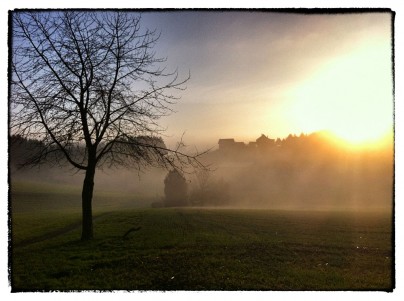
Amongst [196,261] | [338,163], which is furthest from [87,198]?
[338,163]

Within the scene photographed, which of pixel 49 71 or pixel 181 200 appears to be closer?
pixel 49 71

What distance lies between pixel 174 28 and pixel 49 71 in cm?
396

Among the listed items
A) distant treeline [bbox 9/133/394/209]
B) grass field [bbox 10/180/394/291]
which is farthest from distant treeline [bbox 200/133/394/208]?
grass field [bbox 10/180/394/291]

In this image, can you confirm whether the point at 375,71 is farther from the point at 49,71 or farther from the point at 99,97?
the point at 49,71

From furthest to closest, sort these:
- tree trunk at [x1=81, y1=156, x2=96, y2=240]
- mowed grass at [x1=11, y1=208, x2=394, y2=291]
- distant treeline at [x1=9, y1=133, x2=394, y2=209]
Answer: tree trunk at [x1=81, y1=156, x2=96, y2=240] → distant treeline at [x1=9, y1=133, x2=394, y2=209] → mowed grass at [x1=11, y1=208, x2=394, y2=291]

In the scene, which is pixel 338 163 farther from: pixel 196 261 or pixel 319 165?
pixel 196 261

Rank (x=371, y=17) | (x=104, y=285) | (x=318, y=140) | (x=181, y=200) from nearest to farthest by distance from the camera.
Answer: (x=104, y=285) → (x=371, y=17) → (x=318, y=140) → (x=181, y=200)

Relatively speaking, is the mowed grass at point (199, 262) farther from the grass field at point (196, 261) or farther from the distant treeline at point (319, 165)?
the distant treeline at point (319, 165)

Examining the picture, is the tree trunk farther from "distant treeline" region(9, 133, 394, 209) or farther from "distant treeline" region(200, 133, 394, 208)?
"distant treeline" region(200, 133, 394, 208)

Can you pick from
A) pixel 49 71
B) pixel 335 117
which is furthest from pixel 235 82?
pixel 49 71

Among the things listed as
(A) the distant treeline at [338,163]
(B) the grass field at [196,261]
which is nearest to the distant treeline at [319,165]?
(A) the distant treeline at [338,163]

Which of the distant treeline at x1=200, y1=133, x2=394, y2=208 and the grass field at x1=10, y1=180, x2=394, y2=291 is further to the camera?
the distant treeline at x1=200, y1=133, x2=394, y2=208

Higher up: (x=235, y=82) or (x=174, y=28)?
(x=174, y=28)

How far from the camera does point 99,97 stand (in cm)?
977
